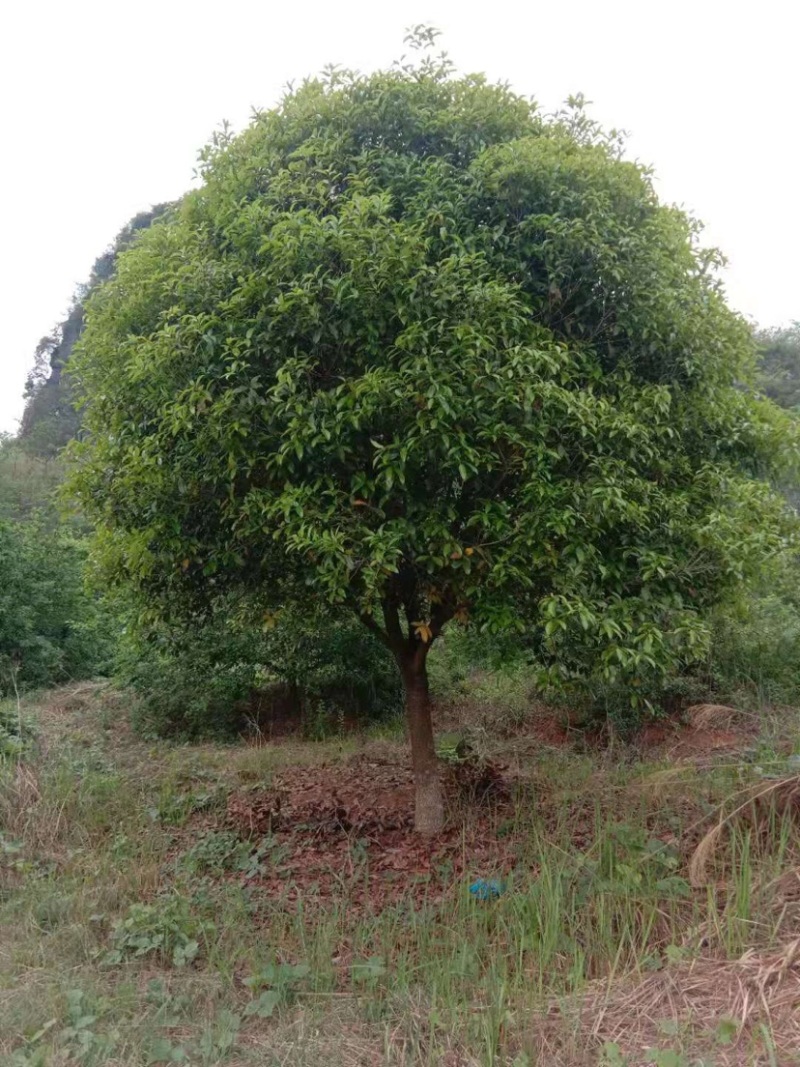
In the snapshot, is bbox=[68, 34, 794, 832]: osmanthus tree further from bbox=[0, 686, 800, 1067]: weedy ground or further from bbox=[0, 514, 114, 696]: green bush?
bbox=[0, 514, 114, 696]: green bush

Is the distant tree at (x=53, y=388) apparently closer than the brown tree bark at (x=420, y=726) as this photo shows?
No

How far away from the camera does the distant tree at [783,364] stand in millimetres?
21500

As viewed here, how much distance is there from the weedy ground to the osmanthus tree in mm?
1092

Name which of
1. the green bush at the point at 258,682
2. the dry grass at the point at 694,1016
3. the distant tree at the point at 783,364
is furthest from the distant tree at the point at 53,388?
the dry grass at the point at 694,1016

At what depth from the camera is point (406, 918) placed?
480 cm

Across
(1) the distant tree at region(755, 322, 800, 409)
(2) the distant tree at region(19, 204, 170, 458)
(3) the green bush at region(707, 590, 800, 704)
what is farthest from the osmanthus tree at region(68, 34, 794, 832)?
(2) the distant tree at region(19, 204, 170, 458)

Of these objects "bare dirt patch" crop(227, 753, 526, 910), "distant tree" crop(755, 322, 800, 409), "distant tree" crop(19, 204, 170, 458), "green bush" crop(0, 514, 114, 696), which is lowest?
"bare dirt patch" crop(227, 753, 526, 910)

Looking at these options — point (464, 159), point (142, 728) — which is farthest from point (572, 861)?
point (142, 728)

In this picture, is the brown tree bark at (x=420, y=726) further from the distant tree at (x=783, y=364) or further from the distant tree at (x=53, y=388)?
the distant tree at (x=53, y=388)

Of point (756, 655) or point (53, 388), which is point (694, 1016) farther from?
point (53, 388)

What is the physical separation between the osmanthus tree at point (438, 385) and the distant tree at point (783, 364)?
16.3m

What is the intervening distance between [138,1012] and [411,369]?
3091 mm

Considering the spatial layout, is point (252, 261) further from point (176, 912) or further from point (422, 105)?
point (176, 912)

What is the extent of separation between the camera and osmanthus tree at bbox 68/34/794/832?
14.0 feet
